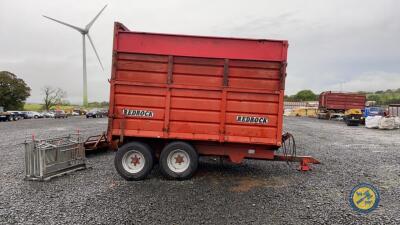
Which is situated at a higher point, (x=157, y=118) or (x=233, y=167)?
(x=157, y=118)

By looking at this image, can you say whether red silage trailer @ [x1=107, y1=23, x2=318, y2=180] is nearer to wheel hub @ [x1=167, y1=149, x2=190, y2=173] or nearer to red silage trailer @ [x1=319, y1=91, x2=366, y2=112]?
wheel hub @ [x1=167, y1=149, x2=190, y2=173]

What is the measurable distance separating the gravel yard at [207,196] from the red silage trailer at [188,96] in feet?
2.60

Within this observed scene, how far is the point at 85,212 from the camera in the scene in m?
5.52

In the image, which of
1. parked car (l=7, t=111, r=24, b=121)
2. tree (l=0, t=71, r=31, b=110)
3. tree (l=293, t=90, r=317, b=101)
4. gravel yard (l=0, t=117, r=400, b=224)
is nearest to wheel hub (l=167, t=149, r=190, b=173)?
gravel yard (l=0, t=117, r=400, b=224)

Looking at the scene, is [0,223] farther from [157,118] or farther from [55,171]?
[157,118]

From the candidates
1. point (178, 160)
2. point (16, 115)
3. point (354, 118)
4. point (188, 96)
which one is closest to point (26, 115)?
point (16, 115)

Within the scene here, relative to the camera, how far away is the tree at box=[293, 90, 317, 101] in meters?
102

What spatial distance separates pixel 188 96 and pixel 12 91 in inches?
2979

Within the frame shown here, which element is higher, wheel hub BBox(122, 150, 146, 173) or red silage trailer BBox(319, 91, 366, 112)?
red silage trailer BBox(319, 91, 366, 112)

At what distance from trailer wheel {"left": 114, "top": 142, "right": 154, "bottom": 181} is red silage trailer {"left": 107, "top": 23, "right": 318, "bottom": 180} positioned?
0.02 meters

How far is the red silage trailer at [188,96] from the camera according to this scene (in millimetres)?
7750

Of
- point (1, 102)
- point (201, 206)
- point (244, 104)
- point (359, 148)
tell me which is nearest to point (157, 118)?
point (244, 104)

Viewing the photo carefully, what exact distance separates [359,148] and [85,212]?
12355 millimetres

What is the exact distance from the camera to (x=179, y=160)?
7.86m
